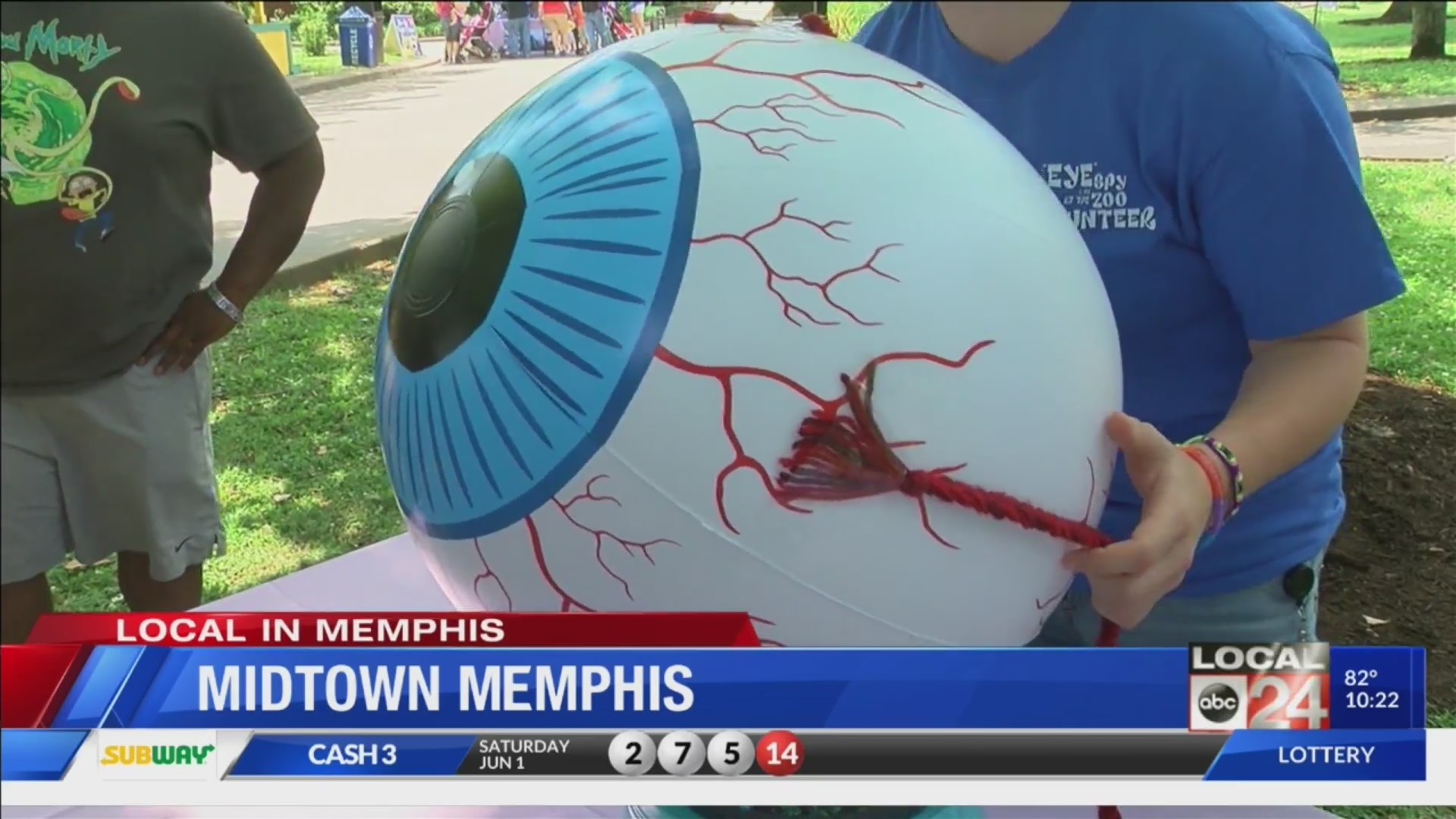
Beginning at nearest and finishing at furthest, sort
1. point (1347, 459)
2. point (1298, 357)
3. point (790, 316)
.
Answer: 1. point (790, 316)
2. point (1298, 357)
3. point (1347, 459)

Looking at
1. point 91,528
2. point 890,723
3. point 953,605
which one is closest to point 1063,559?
point 953,605

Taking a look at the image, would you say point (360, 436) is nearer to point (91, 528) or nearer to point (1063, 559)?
point (91, 528)

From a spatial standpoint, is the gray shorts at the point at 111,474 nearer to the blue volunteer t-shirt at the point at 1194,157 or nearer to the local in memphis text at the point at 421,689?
the local in memphis text at the point at 421,689

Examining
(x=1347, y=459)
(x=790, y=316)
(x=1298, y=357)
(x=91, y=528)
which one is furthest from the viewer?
(x=1347, y=459)

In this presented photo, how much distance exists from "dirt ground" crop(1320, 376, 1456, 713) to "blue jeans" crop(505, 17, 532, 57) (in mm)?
697

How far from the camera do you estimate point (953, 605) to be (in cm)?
59

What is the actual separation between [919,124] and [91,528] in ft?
1.95

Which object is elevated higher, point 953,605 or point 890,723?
point 953,605

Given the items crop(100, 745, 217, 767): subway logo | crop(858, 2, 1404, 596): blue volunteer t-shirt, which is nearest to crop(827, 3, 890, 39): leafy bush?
crop(858, 2, 1404, 596): blue volunteer t-shirt

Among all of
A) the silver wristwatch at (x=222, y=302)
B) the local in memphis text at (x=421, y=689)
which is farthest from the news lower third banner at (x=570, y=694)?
the silver wristwatch at (x=222, y=302)

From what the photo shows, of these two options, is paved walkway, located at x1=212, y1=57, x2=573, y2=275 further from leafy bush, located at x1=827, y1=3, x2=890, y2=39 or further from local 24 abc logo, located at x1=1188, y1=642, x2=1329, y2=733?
local 24 abc logo, located at x1=1188, y1=642, x2=1329, y2=733

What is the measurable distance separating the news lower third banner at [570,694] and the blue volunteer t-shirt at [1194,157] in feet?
0.35

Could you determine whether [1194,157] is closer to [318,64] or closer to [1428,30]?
[1428,30]

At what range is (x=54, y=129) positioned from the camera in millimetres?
634
